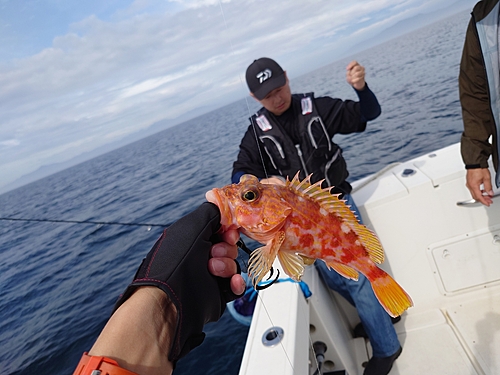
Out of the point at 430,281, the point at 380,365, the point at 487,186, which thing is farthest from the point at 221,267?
the point at 430,281

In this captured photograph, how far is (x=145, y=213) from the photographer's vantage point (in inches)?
611

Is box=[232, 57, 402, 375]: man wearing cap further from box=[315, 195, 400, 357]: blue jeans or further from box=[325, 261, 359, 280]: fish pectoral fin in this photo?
box=[325, 261, 359, 280]: fish pectoral fin

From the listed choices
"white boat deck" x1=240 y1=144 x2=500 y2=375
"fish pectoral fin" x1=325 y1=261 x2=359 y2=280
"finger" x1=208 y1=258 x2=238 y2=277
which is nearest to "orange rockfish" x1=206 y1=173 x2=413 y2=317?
"fish pectoral fin" x1=325 y1=261 x2=359 y2=280

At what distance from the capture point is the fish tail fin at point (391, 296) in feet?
6.57

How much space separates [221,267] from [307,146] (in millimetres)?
2942

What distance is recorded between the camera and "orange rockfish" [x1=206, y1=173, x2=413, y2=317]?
205 cm

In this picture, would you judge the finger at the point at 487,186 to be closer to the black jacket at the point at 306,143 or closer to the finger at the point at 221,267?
the black jacket at the point at 306,143

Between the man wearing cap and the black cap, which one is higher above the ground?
the black cap

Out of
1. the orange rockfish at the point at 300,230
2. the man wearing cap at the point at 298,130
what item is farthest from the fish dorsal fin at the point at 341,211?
the man wearing cap at the point at 298,130

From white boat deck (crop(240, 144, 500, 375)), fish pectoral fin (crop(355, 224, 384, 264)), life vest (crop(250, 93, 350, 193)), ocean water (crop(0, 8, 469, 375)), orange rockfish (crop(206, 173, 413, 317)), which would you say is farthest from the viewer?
ocean water (crop(0, 8, 469, 375))

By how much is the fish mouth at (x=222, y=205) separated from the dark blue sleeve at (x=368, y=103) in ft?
9.17

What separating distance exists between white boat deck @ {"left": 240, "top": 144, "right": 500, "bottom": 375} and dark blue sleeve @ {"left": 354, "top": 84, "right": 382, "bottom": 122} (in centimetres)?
105

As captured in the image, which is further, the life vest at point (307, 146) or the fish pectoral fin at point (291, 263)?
the life vest at point (307, 146)

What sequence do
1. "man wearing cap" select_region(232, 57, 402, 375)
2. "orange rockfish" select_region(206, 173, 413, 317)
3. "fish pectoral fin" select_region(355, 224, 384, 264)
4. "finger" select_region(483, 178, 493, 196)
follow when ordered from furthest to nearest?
"man wearing cap" select_region(232, 57, 402, 375) < "finger" select_region(483, 178, 493, 196) < "fish pectoral fin" select_region(355, 224, 384, 264) < "orange rockfish" select_region(206, 173, 413, 317)
